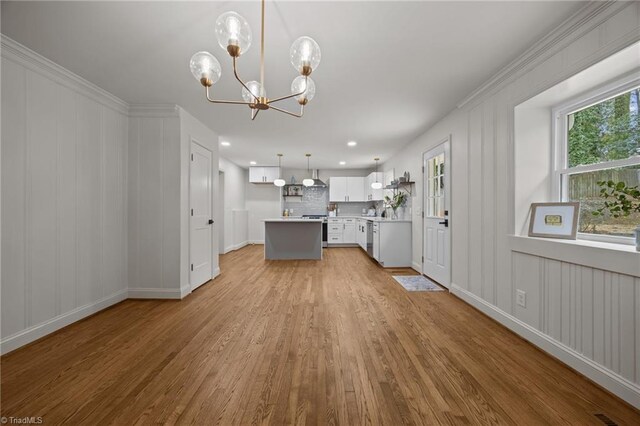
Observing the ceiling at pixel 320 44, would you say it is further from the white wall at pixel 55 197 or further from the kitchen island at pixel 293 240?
the kitchen island at pixel 293 240

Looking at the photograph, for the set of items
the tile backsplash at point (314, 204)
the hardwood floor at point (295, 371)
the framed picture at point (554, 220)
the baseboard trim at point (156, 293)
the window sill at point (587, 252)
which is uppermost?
the tile backsplash at point (314, 204)

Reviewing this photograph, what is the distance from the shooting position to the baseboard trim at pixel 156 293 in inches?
132

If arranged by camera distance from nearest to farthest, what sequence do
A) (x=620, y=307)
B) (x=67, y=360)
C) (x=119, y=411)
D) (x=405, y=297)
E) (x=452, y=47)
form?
(x=119, y=411)
(x=620, y=307)
(x=67, y=360)
(x=452, y=47)
(x=405, y=297)

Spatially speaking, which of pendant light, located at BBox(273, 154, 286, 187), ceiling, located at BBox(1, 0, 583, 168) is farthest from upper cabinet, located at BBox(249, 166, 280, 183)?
ceiling, located at BBox(1, 0, 583, 168)

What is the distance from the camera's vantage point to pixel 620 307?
1.57 meters

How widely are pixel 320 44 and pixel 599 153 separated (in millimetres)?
2276

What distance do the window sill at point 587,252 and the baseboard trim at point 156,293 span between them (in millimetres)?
3779

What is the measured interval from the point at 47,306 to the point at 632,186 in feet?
15.4

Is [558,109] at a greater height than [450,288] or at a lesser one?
greater

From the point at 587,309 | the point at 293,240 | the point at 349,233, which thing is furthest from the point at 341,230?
the point at 587,309

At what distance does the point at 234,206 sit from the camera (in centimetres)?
757

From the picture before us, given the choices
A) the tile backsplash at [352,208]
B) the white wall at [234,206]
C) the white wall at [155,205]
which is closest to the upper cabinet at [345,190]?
the tile backsplash at [352,208]

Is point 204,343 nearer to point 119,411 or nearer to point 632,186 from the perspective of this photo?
point 119,411

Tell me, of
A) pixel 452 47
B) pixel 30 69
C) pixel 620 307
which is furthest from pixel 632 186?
pixel 30 69
